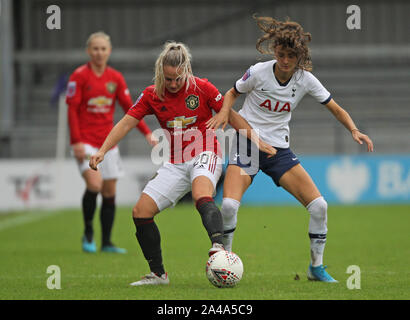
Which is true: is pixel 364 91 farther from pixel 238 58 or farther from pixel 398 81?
pixel 238 58

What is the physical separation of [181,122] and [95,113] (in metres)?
3.05

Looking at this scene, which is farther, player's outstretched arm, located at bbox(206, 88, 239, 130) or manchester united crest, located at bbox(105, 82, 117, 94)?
manchester united crest, located at bbox(105, 82, 117, 94)

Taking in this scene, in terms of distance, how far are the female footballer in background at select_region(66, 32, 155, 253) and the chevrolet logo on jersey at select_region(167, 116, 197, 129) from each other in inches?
111

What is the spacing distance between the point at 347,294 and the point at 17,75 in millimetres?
18152

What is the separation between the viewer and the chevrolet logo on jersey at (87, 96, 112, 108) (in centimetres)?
889

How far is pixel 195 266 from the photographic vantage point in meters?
7.58

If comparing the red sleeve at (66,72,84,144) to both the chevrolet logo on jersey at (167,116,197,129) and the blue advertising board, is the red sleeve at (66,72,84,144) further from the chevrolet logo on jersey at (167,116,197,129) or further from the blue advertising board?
the blue advertising board

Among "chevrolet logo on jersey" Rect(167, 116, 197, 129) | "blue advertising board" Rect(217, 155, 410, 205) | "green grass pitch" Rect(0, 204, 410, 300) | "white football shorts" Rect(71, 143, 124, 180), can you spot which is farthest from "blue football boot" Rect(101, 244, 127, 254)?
"blue advertising board" Rect(217, 155, 410, 205)

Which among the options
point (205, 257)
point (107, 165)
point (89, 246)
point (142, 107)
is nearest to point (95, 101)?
point (107, 165)

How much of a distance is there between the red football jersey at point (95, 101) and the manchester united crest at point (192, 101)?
9.41ft

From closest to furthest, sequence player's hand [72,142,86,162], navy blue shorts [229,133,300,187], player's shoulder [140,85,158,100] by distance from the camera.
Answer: player's shoulder [140,85,158,100] < navy blue shorts [229,133,300,187] < player's hand [72,142,86,162]

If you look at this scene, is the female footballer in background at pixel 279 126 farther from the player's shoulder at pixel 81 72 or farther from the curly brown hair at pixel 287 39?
the player's shoulder at pixel 81 72

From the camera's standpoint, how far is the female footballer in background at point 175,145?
19.4ft

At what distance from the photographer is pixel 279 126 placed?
6367 millimetres
